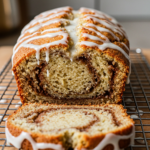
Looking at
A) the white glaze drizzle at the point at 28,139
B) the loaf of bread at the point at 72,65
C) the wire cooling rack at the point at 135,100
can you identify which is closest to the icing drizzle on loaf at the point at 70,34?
the loaf of bread at the point at 72,65

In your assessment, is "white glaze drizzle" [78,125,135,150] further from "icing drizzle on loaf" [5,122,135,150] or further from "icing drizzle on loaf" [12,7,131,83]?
"icing drizzle on loaf" [12,7,131,83]

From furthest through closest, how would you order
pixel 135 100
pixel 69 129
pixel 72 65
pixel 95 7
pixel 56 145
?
pixel 95 7 < pixel 135 100 < pixel 72 65 < pixel 69 129 < pixel 56 145

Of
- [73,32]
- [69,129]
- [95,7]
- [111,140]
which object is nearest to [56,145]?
[69,129]

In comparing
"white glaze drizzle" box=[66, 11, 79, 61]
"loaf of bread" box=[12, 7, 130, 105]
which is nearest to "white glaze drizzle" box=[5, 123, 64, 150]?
"loaf of bread" box=[12, 7, 130, 105]

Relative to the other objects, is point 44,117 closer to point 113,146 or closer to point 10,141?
point 10,141

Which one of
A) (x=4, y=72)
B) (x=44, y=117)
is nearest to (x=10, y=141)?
(x=44, y=117)

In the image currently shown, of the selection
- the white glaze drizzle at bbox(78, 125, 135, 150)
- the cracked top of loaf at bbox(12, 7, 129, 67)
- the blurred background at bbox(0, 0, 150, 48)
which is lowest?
the blurred background at bbox(0, 0, 150, 48)

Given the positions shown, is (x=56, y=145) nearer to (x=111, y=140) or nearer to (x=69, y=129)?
(x=69, y=129)
